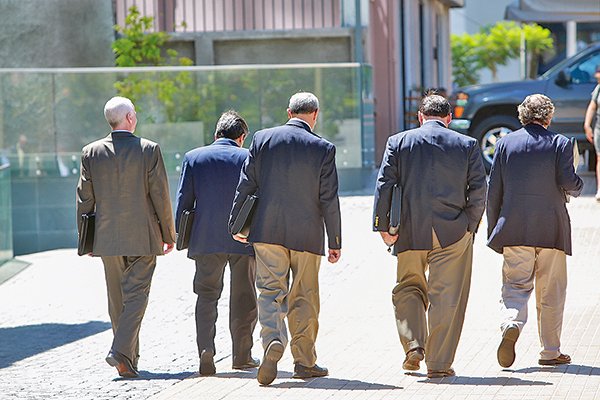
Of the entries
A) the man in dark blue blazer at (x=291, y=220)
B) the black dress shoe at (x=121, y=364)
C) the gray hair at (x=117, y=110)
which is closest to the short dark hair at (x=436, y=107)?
the man in dark blue blazer at (x=291, y=220)

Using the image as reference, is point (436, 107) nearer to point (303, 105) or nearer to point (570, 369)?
point (303, 105)

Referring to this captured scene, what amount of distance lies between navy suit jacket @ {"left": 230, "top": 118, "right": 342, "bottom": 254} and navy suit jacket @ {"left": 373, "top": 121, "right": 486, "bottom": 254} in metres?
0.31

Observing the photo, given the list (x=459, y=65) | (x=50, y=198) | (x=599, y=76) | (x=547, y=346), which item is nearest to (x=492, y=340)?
(x=547, y=346)

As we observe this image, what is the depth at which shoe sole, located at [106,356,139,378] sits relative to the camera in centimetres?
869

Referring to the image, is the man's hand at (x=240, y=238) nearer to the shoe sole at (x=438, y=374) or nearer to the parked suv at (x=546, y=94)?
the shoe sole at (x=438, y=374)

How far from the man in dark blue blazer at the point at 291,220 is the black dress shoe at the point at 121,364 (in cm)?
101

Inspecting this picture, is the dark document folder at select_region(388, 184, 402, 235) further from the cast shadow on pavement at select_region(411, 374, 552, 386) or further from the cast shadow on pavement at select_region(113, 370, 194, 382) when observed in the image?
the cast shadow on pavement at select_region(113, 370, 194, 382)

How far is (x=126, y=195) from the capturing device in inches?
348

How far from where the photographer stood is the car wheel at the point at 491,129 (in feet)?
66.7

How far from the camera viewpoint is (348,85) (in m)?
18.7

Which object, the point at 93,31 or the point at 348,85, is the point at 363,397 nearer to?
the point at 348,85

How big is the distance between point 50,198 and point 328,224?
10.9m

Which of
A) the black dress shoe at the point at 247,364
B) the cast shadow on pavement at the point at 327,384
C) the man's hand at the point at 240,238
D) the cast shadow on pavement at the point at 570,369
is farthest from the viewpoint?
the black dress shoe at the point at 247,364

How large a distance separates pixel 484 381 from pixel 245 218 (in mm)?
1680
